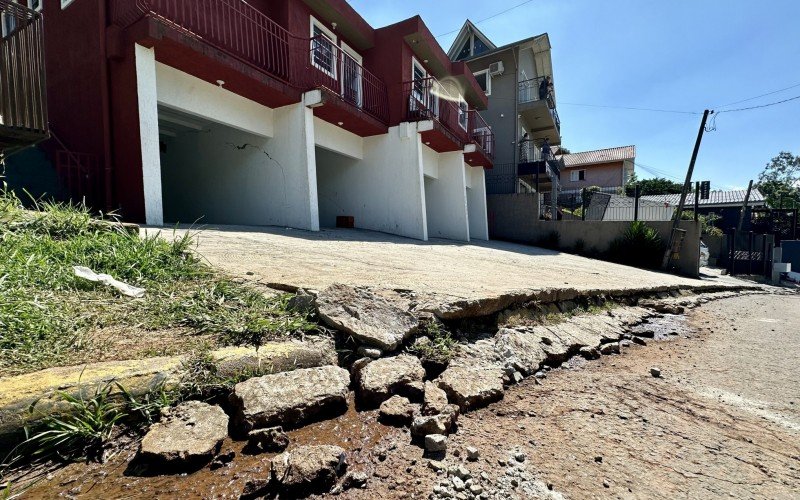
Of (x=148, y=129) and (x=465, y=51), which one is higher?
(x=465, y=51)

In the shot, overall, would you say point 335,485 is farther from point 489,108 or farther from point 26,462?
point 489,108

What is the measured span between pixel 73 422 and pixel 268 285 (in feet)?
4.88

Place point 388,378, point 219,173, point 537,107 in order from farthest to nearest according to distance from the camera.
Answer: point 537,107
point 219,173
point 388,378

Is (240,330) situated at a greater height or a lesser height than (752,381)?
greater

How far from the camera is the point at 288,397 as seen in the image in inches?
59.6

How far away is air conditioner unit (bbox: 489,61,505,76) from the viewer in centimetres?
1744

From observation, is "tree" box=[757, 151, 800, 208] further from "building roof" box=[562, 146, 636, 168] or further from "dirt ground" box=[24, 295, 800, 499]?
"dirt ground" box=[24, 295, 800, 499]

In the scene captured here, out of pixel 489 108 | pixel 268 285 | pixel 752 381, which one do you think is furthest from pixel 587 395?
pixel 489 108

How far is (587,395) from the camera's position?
2049mm

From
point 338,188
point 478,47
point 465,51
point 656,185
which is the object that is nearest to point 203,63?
point 338,188

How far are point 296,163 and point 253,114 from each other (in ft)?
4.09

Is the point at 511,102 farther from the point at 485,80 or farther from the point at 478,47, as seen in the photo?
the point at 478,47

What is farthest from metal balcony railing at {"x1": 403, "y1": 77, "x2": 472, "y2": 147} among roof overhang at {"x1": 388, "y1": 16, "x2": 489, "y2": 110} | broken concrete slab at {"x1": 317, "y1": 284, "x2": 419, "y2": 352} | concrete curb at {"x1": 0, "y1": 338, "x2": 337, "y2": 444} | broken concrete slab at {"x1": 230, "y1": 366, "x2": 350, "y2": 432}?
broken concrete slab at {"x1": 230, "y1": 366, "x2": 350, "y2": 432}

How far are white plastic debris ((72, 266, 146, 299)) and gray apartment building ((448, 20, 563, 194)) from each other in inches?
635
